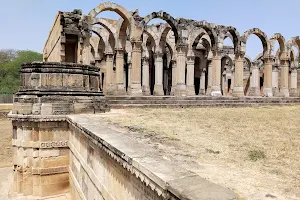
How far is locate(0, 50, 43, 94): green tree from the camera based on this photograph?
45750 millimetres

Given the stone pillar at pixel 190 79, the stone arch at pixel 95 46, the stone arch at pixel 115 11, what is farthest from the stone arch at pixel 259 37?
the stone arch at pixel 95 46

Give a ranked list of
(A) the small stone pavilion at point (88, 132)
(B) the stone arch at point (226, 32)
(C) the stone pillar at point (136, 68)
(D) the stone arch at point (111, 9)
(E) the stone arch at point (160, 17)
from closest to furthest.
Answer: (A) the small stone pavilion at point (88, 132)
(D) the stone arch at point (111, 9)
(C) the stone pillar at point (136, 68)
(E) the stone arch at point (160, 17)
(B) the stone arch at point (226, 32)

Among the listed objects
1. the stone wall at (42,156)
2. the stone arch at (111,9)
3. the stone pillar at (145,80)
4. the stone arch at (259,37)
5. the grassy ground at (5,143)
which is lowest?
the grassy ground at (5,143)

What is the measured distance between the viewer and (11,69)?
49.7 m

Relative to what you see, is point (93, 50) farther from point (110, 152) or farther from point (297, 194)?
point (297, 194)

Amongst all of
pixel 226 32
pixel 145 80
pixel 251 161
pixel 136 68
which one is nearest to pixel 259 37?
pixel 226 32

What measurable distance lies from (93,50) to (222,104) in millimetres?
12818

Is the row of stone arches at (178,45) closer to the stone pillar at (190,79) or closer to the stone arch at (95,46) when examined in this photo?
the stone pillar at (190,79)

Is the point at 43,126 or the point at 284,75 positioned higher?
the point at 284,75

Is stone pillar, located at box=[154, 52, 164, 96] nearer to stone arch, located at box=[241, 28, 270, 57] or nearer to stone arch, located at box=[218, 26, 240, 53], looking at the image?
stone arch, located at box=[218, 26, 240, 53]

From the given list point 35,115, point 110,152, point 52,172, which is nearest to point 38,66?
point 35,115

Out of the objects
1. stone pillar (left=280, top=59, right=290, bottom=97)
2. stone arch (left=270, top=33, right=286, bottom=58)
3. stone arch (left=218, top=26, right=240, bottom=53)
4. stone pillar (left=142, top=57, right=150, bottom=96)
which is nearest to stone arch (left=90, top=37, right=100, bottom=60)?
stone pillar (left=142, top=57, right=150, bottom=96)

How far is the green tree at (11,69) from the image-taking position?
1801 inches

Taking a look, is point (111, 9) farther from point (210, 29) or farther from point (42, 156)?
point (42, 156)
